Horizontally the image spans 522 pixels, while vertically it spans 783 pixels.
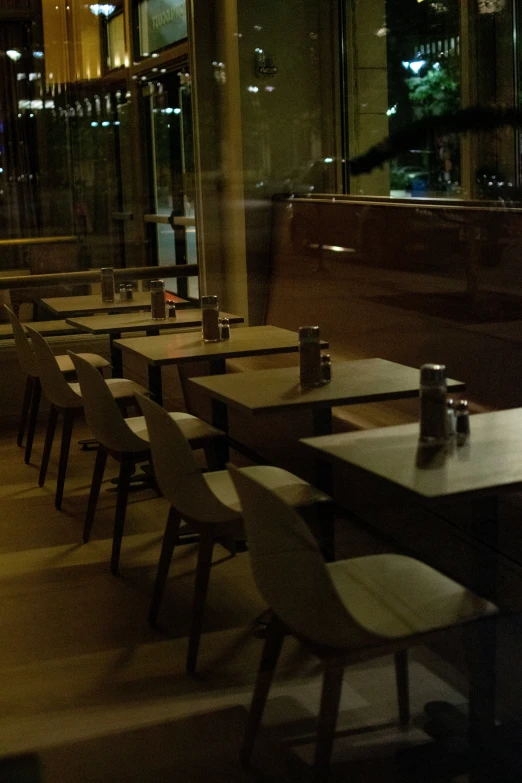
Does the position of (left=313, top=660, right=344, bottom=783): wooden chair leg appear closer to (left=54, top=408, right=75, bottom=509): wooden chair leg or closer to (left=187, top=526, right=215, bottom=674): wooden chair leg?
(left=187, top=526, right=215, bottom=674): wooden chair leg

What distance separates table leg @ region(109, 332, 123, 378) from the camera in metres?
4.97

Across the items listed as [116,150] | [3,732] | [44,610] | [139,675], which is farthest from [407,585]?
[116,150]

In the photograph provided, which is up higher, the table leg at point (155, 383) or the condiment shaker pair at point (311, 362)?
the condiment shaker pair at point (311, 362)

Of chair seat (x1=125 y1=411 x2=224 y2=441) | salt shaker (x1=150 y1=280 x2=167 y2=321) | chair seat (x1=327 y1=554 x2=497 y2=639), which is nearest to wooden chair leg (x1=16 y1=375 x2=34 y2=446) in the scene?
salt shaker (x1=150 y1=280 x2=167 y2=321)

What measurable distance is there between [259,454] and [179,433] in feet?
1.84

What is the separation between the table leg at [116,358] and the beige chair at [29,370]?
4cm

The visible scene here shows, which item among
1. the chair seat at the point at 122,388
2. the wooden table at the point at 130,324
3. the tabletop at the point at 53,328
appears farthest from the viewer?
the tabletop at the point at 53,328

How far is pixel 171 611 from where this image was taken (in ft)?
10.3

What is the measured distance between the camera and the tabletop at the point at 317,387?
300cm

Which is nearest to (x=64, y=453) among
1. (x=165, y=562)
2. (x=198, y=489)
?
(x=165, y=562)

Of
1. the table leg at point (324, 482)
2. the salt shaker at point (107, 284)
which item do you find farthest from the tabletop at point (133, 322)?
the table leg at point (324, 482)

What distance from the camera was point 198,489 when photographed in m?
2.89

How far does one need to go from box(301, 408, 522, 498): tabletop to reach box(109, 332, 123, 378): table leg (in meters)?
2.43

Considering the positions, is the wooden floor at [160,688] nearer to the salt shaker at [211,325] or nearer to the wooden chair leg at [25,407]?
the salt shaker at [211,325]
